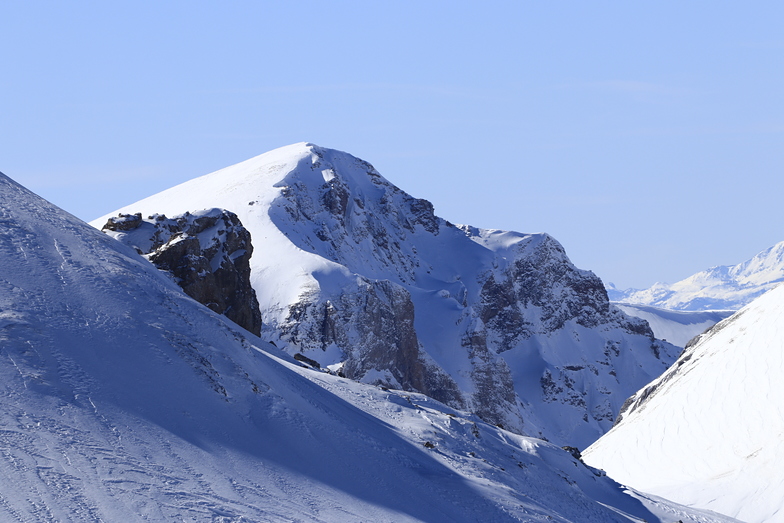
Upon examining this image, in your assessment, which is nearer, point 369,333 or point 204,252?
point 204,252

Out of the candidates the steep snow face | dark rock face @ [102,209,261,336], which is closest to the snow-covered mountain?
the steep snow face

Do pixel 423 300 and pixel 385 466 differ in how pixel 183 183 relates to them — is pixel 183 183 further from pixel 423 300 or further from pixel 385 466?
pixel 385 466

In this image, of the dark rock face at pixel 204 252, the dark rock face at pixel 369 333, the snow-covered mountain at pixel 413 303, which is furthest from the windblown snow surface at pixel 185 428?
the dark rock face at pixel 369 333

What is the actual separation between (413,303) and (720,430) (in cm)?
7623

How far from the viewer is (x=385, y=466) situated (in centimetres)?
3722

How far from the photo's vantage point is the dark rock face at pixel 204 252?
179 feet

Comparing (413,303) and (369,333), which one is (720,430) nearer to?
(369,333)

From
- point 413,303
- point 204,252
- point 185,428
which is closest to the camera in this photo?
point 185,428

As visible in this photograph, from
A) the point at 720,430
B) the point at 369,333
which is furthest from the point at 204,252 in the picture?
the point at 369,333

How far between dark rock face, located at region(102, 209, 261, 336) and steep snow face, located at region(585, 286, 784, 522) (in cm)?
3143

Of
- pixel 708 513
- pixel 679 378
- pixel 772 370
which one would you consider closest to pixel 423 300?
pixel 679 378

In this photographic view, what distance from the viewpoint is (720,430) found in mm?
71625

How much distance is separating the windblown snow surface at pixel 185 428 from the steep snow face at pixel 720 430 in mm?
18438

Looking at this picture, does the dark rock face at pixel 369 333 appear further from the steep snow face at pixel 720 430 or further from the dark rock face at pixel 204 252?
the dark rock face at pixel 204 252
